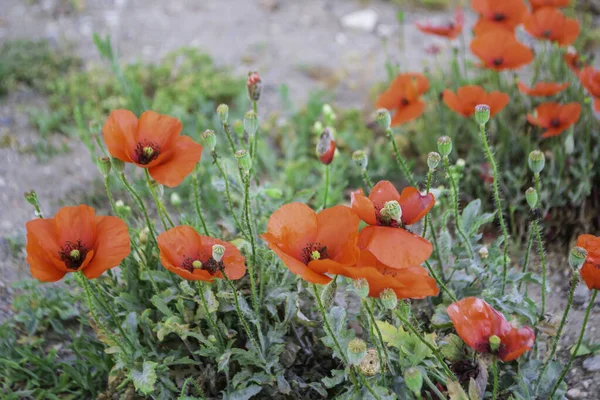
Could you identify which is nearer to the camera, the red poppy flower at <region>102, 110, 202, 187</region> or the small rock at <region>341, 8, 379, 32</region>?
the red poppy flower at <region>102, 110, 202, 187</region>

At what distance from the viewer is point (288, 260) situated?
4.54 feet

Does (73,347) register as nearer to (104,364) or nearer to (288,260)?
(104,364)

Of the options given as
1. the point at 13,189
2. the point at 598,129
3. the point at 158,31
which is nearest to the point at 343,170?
the point at 598,129

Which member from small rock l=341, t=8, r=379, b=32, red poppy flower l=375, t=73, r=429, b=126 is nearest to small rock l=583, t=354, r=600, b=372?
red poppy flower l=375, t=73, r=429, b=126

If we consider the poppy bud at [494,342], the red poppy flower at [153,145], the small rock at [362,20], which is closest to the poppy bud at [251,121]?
the red poppy flower at [153,145]

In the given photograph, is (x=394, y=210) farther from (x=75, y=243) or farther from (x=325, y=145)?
(x=75, y=243)

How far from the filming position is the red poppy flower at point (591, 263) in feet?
4.85

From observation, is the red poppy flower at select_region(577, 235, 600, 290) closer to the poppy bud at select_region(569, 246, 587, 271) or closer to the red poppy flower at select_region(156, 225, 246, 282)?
the poppy bud at select_region(569, 246, 587, 271)

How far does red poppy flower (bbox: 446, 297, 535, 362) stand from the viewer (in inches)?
55.9

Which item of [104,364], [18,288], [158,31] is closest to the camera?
[104,364]

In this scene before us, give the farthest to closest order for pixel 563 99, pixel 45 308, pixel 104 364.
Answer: pixel 563 99 → pixel 45 308 → pixel 104 364

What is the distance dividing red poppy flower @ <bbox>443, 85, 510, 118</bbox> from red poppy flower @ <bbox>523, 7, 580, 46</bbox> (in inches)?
20.7

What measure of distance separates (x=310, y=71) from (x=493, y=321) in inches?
118

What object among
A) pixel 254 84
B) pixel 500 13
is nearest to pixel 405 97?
pixel 500 13
